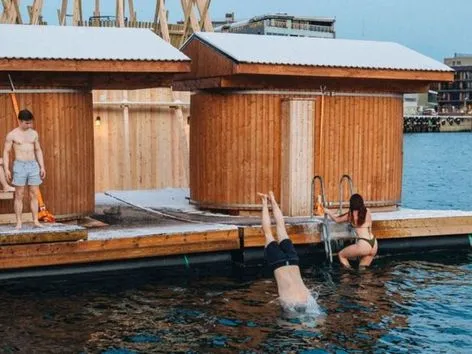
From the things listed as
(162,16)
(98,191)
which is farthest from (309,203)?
(162,16)

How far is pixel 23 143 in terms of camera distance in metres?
14.7

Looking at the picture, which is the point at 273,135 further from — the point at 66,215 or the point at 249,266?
the point at 66,215

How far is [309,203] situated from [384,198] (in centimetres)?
219

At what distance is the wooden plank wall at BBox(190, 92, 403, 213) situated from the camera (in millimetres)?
17859

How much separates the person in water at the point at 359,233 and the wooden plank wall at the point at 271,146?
7.05 feet

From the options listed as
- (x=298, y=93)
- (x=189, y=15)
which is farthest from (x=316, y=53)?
(x=189, y=15)

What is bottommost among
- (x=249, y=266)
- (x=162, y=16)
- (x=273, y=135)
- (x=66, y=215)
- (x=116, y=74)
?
(x=249, y=266)

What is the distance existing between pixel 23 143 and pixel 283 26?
88.0 meters

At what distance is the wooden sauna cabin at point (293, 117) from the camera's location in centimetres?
1759

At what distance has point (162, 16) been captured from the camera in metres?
28.2

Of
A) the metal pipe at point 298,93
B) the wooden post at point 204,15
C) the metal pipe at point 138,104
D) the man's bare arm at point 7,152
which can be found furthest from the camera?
the wooden post at point 204,15

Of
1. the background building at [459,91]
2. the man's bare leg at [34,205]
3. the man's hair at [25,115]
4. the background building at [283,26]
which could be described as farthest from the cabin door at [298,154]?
the background building at [459,91]

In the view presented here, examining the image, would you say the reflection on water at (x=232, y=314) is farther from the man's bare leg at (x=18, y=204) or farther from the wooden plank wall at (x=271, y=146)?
the wooden plank wall at (x=271, y=146)

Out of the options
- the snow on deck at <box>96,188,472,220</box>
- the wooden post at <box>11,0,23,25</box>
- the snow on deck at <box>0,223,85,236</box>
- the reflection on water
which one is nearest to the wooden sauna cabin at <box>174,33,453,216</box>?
the snow on deck at <box>96,188,472,220</box>
